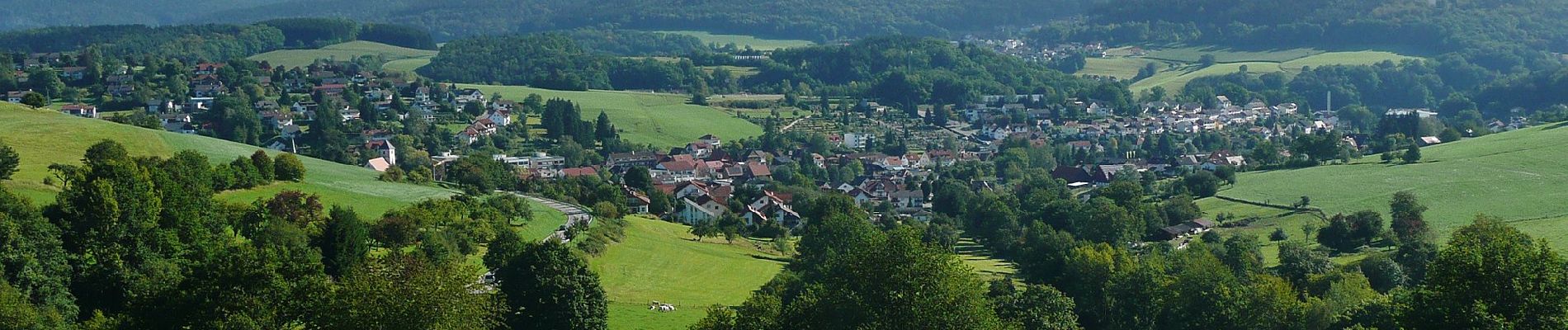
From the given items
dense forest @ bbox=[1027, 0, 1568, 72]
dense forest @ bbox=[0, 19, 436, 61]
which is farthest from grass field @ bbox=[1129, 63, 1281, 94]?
dense forest @ bbox=[0, 19, 436, 61]

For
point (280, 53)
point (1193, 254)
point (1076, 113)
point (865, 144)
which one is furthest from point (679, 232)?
point (280, 53)

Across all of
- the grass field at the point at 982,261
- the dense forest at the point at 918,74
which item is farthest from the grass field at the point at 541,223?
the dense forest at the point at 918,74

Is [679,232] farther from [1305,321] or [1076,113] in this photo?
[1076,113]

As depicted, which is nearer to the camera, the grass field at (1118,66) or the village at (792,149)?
the village at (792,149)

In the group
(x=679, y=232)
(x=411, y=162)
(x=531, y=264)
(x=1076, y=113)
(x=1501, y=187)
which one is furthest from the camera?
(x=1076, y=113)

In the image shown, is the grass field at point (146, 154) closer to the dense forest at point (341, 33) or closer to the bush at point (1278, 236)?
the bush at point (1278, 236)

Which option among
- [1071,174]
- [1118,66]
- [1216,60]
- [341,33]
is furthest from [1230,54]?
[1071,174]

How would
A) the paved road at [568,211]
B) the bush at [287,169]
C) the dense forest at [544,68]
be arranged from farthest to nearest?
the dense forest at [544,68] → the bush at [287,169] → the paved road at [568,211]
